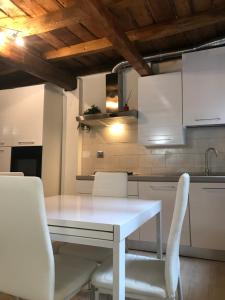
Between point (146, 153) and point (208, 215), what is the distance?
1236 millimetres

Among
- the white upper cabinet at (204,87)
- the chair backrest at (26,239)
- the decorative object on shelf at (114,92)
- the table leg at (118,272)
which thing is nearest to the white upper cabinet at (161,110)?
the white upper cabinet at (204,87)

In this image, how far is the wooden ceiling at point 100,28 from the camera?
2328 mm

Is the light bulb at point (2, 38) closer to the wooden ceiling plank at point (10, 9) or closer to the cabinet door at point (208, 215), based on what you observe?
the wooden ceiling plank at point (10, 9)

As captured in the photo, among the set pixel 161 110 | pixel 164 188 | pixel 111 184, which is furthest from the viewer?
pixel 161 110

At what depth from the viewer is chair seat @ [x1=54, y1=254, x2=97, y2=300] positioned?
1192 mm

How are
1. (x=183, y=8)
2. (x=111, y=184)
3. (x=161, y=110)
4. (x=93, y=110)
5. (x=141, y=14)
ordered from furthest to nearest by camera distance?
(x=93, y=110) → (x=161, y=110) → (x=141, y=14) → (x=183, y=8) → (x=111, y=184)

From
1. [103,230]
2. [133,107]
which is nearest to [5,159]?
[133,107]

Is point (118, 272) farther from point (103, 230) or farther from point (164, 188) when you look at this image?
point (164, 188)

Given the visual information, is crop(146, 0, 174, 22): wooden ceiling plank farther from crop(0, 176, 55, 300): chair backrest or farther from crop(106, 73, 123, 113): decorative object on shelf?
crop(0, 176, 55, 300): chair backrest

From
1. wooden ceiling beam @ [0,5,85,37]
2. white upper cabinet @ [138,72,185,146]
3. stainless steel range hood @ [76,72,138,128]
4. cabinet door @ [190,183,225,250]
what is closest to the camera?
wooden ceiling beam @ [0,5,85,37]

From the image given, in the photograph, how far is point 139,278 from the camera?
4.20ft

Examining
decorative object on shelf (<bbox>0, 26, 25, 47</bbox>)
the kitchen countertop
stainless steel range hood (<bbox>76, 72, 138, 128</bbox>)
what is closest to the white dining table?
the kitchen countertop

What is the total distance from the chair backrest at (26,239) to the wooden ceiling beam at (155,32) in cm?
201

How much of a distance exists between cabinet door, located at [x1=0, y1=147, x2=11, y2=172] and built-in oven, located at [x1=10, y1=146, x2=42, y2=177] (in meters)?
0.07
